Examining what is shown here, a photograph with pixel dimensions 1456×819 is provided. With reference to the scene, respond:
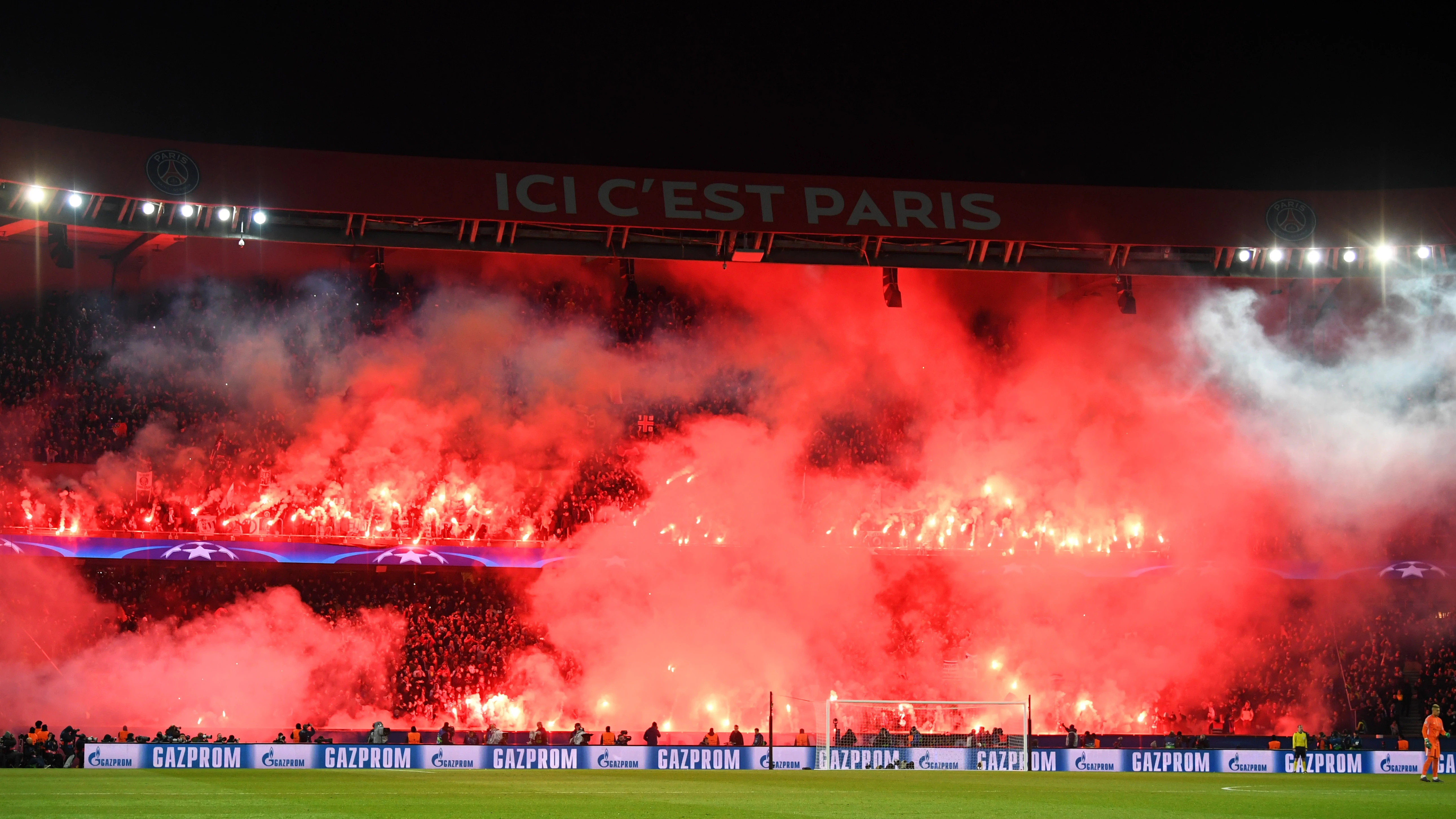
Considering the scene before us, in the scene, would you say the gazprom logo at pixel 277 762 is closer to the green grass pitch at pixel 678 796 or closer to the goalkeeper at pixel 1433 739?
the green grass pitch at pixel 678 796

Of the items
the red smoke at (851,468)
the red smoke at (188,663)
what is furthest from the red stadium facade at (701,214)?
the red smoke at (188,663)

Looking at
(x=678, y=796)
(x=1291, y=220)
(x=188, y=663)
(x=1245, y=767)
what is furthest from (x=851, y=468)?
(x=678, y=796)

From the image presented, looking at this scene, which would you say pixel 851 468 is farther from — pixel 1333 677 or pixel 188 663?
pixel 188 663

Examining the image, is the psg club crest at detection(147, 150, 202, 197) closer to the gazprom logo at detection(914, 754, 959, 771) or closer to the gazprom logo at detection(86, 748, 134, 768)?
the gazprom logo at detection(86, 748, 134, 768)

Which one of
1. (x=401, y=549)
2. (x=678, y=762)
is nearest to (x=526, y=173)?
(x=401, y=549)

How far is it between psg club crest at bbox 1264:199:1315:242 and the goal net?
10065 mm

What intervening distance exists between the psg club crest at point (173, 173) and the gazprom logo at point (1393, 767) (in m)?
23.5

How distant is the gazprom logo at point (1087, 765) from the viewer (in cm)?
2216

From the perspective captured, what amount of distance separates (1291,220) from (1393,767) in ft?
34.0

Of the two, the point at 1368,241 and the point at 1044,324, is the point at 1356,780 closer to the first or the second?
the point at 1368,241

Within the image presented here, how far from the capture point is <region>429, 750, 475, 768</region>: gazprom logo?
20.1 metres

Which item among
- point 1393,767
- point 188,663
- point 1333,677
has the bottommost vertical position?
point 1393,767

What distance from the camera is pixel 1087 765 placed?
22.2 meters

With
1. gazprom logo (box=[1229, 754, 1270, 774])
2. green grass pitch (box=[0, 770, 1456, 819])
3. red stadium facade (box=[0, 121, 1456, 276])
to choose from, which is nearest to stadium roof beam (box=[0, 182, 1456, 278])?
red stadium facade (box=[0, 121, 1456, 276])
